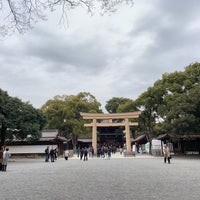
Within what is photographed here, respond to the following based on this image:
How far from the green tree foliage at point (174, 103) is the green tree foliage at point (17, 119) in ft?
43.9

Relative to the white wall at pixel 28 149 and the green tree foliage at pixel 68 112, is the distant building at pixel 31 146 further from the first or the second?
the green tree foliage at pixel 68 112

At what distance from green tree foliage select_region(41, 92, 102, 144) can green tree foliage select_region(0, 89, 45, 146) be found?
1953cm

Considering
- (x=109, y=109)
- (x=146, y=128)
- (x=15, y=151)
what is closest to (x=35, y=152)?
(x=15, y=151)

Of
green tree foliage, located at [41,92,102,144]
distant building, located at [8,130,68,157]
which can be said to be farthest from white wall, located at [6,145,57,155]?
green tree foliage, located at [41,92,102,144]

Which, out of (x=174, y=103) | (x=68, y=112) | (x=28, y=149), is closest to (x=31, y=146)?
(x=28, y=149)

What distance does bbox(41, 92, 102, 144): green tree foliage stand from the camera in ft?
158

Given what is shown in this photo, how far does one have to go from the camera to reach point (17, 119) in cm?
2630

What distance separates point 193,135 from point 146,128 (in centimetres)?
1161

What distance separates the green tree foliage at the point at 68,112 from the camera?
4819cm

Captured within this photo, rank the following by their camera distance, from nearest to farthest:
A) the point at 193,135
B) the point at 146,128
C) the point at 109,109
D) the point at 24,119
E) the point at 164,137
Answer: the point at 24,119, the point at 193,135, the point at 164,137, the point at 146,128, the point at 109,109

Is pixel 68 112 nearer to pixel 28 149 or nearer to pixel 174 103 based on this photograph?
pixel 28 149

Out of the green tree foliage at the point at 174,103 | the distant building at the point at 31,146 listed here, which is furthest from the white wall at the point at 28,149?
the green tree foliage at the point at 174,103

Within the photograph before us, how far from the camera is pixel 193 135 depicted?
30.8 m

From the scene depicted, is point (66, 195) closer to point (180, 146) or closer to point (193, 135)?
point (193, 135)
